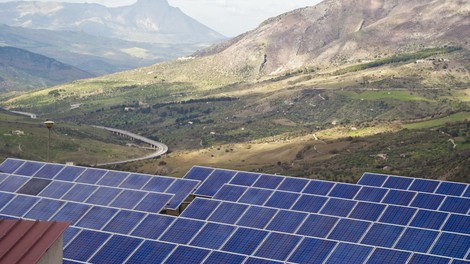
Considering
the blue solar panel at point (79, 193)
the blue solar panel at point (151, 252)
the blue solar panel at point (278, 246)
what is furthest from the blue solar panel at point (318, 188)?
the blue solar panel at point (151, 252)

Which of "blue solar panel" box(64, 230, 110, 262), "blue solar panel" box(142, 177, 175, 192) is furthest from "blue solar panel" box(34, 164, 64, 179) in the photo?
"blue solar panel" box(64, 230, 110, 262)

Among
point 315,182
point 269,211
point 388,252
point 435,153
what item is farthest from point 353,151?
point 388,252

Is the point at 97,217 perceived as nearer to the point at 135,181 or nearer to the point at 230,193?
the point at 135,181

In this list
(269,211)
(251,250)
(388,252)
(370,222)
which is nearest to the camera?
(388,252)

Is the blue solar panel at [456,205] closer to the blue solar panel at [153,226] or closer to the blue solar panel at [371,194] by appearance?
the blue solar panel at [371,194]

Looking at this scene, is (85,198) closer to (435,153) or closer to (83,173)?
(83,173)

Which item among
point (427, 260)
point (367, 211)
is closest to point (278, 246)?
point (427, 260)

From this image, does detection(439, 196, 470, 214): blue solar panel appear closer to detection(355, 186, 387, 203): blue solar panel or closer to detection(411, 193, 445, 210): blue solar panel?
detection(411, 193, 445, 210): blue solar panel
